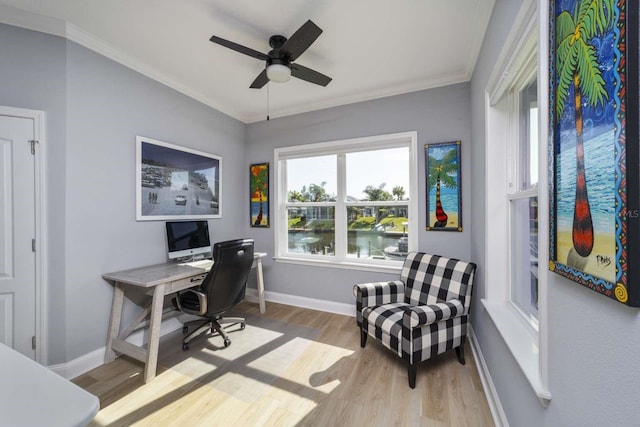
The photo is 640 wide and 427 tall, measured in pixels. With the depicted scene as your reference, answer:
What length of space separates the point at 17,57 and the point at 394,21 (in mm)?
2750

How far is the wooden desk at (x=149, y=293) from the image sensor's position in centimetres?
194

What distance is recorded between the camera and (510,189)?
167cm

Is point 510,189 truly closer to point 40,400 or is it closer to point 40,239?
point 40,400

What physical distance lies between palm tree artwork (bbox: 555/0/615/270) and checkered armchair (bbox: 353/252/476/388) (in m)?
1.26

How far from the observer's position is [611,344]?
1.98 ft

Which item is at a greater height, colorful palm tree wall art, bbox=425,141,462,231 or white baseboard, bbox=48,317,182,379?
colorful palm tree wall art, bbox=425,141,462,231

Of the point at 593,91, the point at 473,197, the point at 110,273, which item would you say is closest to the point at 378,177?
the point at 473,197

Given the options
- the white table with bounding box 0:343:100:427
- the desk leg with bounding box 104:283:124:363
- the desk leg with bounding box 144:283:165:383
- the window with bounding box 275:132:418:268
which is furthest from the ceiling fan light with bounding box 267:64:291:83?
the desk leg with bounding box 104:283:124:363

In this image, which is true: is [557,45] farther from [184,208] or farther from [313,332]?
[184,208]

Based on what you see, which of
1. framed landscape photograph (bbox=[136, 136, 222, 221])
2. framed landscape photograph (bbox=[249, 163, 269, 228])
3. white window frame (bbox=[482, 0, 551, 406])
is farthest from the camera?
framed landscape photograph (bbox=[249, 163, 269, 228])

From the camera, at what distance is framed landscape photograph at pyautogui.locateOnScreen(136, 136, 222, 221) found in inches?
95.8

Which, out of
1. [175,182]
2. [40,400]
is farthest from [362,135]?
[40,400]

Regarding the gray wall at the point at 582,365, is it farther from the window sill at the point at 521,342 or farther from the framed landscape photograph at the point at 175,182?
the framed landscape photograph at the point at 175,182

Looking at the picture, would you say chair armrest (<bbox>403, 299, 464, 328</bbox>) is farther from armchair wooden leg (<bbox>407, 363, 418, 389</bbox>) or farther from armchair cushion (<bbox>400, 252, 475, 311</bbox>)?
armchair wooden leg (<bbox>407, 363, 418, 389</bbox>)
